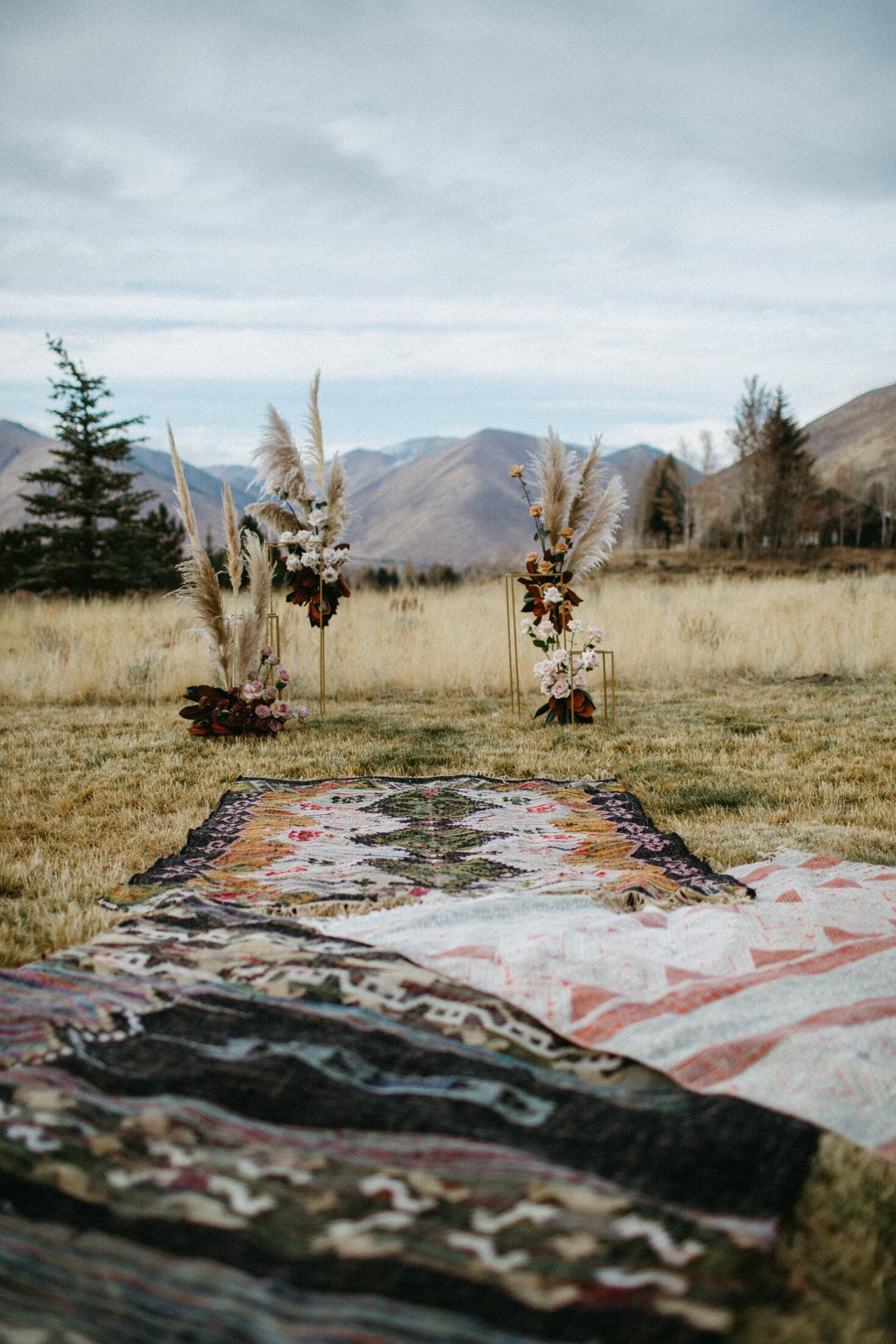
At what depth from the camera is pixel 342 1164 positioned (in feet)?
3.94

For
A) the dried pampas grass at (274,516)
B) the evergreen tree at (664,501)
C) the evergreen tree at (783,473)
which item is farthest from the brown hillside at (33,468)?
the dried pampas grass at (274,516)

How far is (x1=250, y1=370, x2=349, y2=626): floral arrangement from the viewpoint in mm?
5402

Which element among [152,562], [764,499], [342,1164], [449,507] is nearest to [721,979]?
[342,1164]

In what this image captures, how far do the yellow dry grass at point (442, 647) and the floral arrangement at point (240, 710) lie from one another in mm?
1862

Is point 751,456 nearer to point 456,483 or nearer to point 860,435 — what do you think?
point 860,435

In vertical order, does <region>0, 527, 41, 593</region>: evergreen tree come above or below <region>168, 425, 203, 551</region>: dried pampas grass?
above

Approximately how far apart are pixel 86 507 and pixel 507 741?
60.8 ft

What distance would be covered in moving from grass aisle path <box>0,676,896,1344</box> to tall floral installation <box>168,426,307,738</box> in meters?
0.17

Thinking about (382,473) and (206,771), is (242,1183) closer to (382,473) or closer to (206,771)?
(206,771)

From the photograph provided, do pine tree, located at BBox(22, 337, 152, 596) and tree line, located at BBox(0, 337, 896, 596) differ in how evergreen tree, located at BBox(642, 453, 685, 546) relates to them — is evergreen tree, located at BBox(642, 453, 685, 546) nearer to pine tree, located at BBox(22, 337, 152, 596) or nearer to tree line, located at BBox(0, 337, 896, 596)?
tree line, located at BBox(0, 337, 896, 596)

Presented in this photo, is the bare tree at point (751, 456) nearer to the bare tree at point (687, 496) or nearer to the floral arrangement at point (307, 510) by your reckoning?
the bare tree at point (687, 496)

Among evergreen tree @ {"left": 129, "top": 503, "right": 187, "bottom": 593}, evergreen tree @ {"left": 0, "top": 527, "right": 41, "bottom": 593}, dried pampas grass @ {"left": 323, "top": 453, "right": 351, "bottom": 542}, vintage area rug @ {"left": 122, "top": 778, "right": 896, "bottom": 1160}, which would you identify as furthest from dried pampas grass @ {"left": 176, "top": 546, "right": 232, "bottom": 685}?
evergreen tree @ {"left": 0, "top": 527, "right": 41, "bottom": 593}

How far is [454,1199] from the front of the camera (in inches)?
44.3

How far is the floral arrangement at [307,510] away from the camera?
5.40m
